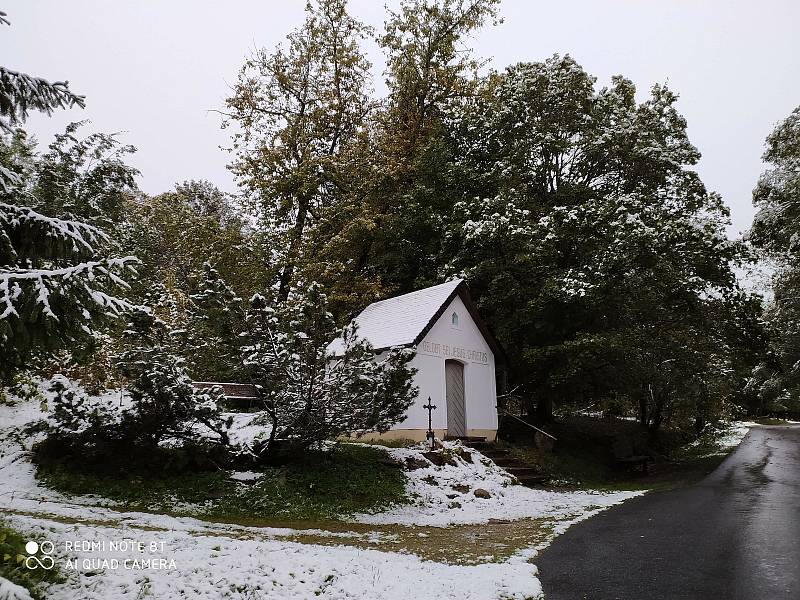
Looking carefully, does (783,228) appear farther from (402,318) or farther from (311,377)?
(311,377)

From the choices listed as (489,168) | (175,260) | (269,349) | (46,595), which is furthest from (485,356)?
(175,260)

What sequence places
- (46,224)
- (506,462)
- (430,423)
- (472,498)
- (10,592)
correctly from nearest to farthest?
1. (10,592)
2. (46,224)
3. (472,498)
4. (430,423)
5. (506,462)

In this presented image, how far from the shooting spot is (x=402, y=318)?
17953 mm

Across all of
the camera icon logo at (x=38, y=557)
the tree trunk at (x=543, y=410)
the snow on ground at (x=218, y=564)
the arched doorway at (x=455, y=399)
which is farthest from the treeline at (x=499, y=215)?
the camera icon logo at (x=38, y=557)

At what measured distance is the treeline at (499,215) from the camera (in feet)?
60.2

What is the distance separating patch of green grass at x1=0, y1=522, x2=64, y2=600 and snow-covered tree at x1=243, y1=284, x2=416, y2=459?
5970 millimetres

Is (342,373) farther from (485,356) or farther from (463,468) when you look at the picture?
(485,356)

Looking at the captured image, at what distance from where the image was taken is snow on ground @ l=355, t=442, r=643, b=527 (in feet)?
36.7

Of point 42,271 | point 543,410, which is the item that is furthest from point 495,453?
point 42,271

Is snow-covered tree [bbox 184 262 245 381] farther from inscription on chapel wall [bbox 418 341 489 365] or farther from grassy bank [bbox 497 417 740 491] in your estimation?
grassy bank [bbox 497 417 740 491]

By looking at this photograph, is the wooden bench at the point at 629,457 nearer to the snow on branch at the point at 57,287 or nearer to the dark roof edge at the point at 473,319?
the dark roof edge at the point at 473,319

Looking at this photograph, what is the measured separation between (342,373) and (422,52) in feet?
70.5

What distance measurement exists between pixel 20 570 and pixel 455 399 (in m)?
14.6

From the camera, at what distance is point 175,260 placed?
115 feet
